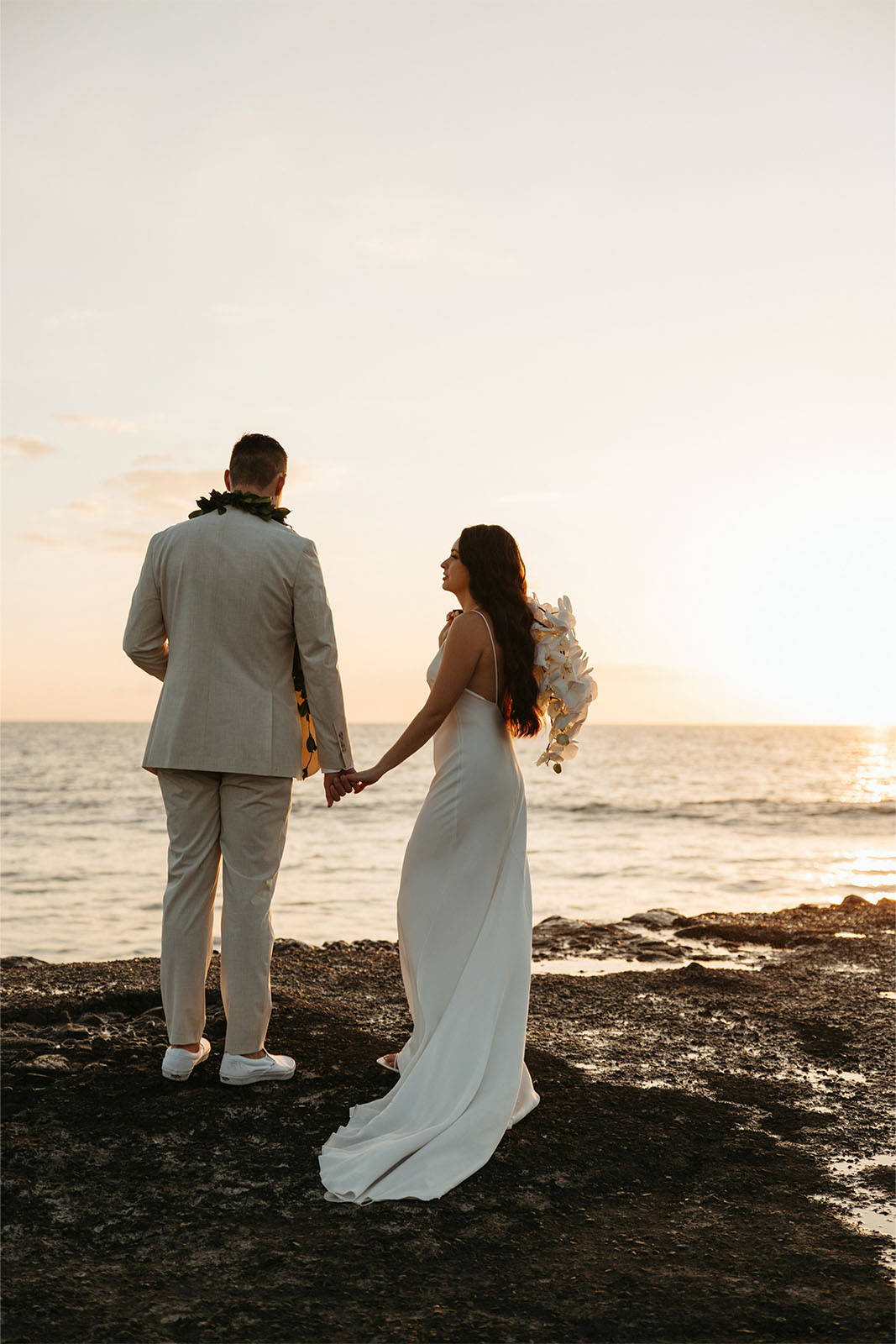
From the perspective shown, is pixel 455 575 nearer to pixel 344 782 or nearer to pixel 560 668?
pixel 560 668

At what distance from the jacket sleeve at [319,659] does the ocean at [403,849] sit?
221 inches

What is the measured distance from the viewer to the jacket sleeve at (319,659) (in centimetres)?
449

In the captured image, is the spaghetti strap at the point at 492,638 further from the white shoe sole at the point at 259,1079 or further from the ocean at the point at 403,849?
the ocean at the point at 403,849

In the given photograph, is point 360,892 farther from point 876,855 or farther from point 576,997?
point 876,855

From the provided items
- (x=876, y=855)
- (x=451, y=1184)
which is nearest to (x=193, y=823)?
(x=451, y=1184)

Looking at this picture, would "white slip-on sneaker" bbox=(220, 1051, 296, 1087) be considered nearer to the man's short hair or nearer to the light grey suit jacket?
the light grey suit jacket

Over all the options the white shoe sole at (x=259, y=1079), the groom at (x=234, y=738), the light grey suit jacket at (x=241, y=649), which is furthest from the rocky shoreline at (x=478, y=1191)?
the light grey suit jacket at (x=241, y=649)

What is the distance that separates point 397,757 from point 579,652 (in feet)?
2.99

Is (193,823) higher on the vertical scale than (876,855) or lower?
higher

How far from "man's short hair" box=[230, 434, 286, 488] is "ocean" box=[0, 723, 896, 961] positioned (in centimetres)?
607

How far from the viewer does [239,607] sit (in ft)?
14.6

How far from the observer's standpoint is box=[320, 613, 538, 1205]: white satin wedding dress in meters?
3.86

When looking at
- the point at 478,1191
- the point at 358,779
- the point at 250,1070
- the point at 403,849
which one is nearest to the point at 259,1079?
the point at 250,1070

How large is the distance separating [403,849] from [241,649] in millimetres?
14679
